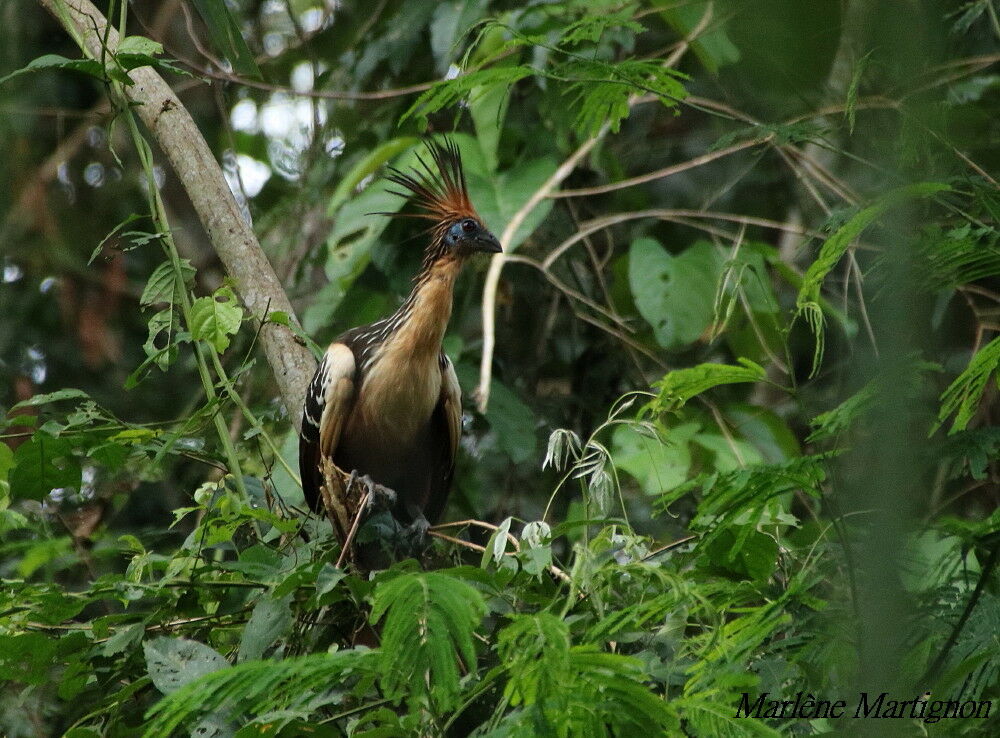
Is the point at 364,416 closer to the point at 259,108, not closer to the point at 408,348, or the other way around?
the point at 408,348

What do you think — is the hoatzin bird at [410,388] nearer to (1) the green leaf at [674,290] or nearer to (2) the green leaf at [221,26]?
(1) the green leaf at [674,290]

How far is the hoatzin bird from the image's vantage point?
141 inches

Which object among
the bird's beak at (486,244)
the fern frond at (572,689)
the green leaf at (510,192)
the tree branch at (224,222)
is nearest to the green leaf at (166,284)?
the tree branch at (224,222)

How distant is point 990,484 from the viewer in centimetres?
386

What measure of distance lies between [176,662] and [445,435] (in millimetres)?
1789

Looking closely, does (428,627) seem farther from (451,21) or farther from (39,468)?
(451,21)

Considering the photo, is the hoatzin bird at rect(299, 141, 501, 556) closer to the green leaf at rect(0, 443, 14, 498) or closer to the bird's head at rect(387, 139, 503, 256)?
the bird's head at rect(387, 139, 503, 256)

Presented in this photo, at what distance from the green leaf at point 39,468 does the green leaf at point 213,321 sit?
0.44 metres

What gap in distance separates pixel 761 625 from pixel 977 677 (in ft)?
1.23

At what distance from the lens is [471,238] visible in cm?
372

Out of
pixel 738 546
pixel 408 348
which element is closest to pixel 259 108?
pixel 408 348

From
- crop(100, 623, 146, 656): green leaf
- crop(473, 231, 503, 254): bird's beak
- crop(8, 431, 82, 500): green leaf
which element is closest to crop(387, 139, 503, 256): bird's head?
crop(473, 231, 503, 254): bird's beak

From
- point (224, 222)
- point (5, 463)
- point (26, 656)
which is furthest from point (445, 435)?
point (26, 656)

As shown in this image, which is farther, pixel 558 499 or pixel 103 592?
pixel 558 499
